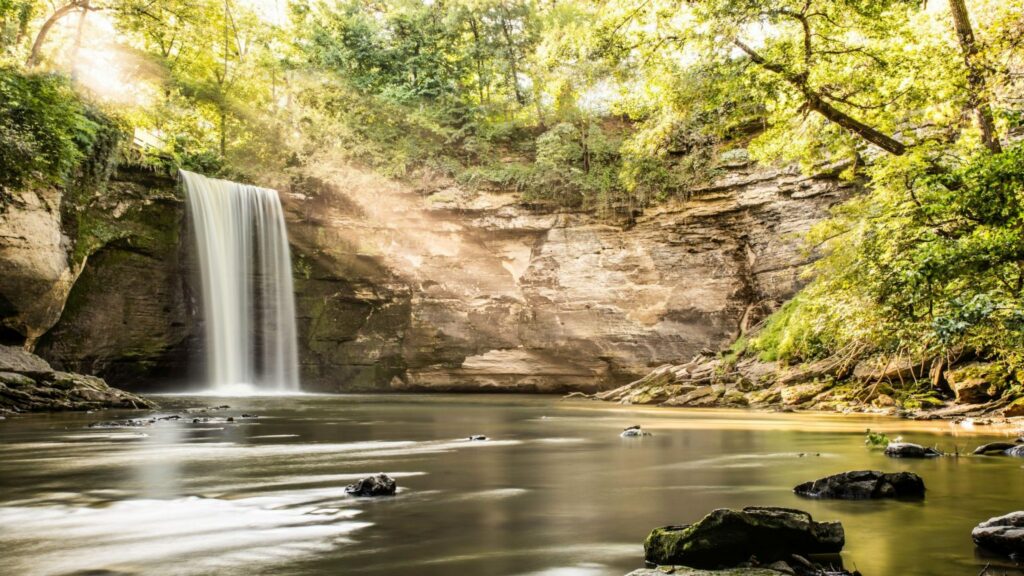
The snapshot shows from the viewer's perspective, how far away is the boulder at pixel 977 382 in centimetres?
1263

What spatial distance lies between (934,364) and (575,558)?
1431 cm

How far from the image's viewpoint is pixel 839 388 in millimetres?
16750

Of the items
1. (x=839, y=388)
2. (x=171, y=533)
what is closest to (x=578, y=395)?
(x=839, y=388)

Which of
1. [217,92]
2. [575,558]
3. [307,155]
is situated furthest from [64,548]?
[217,92]

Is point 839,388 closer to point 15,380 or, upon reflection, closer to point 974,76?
point 974,76

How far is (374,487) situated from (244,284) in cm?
2341

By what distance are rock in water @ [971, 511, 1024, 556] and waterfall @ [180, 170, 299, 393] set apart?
1016 inches

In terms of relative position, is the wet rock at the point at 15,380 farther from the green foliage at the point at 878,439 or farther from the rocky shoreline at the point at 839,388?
the green foliage at the point at 878,439

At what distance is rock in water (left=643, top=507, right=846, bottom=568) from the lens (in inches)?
128

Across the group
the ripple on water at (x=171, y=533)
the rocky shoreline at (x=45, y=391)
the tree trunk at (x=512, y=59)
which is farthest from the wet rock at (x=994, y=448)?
the tree trunk at (x=512, y=59)

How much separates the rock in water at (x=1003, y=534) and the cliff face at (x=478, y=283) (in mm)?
23112

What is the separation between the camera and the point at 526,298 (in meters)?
28.2

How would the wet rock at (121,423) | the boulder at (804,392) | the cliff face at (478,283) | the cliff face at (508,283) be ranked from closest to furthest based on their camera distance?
the wet rock at (121,423)
the boulder at (804,392)
the cliff face at (478,283)
the cliff face at (508,283)

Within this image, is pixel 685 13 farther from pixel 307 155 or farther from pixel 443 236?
pixel 307 155
